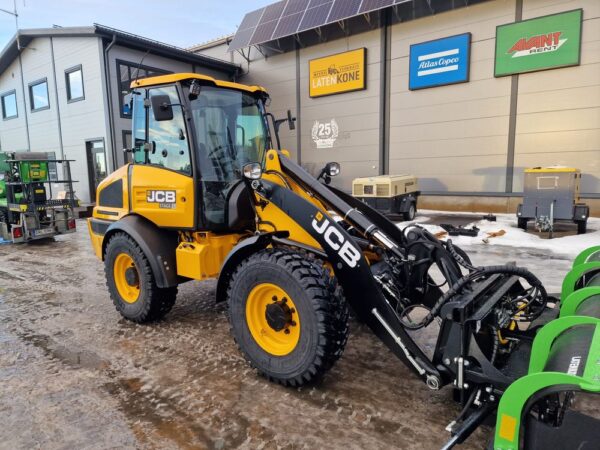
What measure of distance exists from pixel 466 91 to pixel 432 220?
447 centimetres

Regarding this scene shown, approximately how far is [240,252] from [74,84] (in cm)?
1517

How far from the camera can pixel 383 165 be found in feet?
48.6

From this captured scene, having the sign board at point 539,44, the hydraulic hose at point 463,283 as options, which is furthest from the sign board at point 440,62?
the hydraulic hose at point 463,283

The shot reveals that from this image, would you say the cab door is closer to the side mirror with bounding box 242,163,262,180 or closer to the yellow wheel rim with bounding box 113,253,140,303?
the yellow wheel rim with bounding box 113,253,140,303

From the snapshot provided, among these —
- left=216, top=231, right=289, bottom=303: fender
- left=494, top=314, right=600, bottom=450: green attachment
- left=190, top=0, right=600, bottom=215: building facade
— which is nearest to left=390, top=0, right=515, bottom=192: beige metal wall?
left=190, top=0, right=600, bottom=215: building facade

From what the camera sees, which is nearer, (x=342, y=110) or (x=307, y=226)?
(x=307, y=226)

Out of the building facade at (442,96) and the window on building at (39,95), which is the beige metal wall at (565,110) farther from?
the window on building at (39,95)

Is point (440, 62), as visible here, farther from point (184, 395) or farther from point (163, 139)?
point (184, 395)

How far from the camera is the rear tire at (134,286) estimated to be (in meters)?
3.90

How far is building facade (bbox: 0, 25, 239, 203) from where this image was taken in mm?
13648

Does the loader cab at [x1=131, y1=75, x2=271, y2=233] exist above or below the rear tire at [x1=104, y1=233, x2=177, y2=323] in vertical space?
above

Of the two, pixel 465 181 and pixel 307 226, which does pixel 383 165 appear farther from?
pixel 307 226

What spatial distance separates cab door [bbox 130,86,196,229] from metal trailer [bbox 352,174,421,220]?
801 cm

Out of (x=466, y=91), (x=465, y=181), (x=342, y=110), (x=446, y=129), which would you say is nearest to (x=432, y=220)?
(x=465, y=181)
